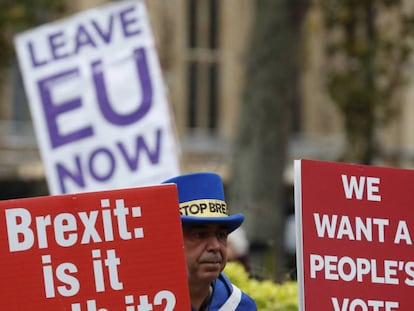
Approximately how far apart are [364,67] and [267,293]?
11.6 m

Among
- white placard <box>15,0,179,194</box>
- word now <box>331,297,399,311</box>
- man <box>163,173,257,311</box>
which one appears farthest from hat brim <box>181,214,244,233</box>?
white placard <box>15,0,179,194</box>

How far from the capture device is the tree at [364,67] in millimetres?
17812

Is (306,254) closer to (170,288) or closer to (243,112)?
(170,288)

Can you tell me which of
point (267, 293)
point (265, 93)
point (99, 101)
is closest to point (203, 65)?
point (265, 93)

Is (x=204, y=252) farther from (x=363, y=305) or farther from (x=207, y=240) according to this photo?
(x=363, y=305)

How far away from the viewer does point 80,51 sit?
10.6m

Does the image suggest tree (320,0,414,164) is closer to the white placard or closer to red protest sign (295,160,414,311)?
the white placard

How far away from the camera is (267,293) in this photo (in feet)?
23.1

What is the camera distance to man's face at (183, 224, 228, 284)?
5.22 meters

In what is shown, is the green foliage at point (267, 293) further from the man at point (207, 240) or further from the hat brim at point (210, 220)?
the hat brim at point (210, 220)

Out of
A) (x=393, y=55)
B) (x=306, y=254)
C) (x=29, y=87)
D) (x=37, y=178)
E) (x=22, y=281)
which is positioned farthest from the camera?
(x=37, y=178)

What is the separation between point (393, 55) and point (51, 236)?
1471 centimetres

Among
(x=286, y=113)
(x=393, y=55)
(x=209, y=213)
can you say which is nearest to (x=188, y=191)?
(x=209, y=213)

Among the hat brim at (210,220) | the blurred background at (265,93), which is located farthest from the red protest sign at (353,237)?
the blurred background at (265,93)
